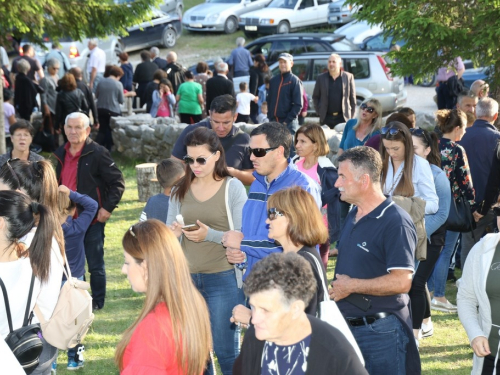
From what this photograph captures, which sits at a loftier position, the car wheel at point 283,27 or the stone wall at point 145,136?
the stone wall at point 145,136

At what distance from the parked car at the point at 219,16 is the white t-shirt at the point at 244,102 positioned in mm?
13474

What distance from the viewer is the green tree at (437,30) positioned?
10227 millimetres

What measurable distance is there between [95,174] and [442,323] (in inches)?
152

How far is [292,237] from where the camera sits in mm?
4430

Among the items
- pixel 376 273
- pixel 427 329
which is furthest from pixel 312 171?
pixel 376 273

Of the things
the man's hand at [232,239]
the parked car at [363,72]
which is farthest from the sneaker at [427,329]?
the parked car at [363,72]

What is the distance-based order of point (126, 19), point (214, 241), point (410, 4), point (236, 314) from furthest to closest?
1. point (126, 19)
2. point (410, 4)
3. point (214, 241)
4. point (236, 314)

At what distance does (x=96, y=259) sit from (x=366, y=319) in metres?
4.17

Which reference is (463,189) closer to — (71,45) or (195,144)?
(195,144)

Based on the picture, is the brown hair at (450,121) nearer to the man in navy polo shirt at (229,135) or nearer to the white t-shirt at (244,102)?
the man in navy polo shirt at (229,135)

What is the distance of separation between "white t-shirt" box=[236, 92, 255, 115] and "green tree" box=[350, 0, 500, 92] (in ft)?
20.8

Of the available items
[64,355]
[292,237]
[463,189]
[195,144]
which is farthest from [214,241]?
[463,189]

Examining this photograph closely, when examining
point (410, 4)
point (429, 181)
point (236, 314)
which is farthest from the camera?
point (410, 4)

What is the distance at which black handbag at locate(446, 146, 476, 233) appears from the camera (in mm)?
7645
